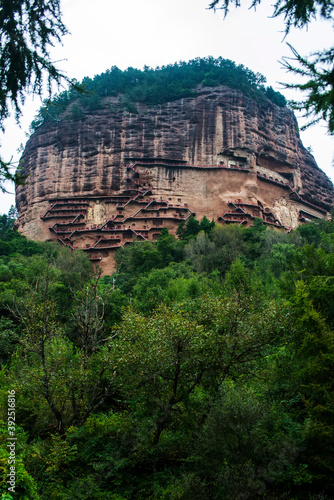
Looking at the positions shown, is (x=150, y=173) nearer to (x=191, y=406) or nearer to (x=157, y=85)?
(x=157, y=85)

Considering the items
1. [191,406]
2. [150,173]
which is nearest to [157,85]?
[150,173]

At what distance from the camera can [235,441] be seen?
9.30m

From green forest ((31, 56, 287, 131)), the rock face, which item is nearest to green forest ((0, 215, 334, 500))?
the rock face

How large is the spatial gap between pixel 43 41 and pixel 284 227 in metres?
51.3

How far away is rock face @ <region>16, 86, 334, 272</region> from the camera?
5034 cm

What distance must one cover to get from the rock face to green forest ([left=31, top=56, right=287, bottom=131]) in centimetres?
115

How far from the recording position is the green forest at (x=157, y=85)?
184ft

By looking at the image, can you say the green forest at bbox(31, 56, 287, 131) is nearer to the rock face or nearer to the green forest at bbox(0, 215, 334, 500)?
the rock face

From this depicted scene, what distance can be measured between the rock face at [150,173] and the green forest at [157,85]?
3.79 feet

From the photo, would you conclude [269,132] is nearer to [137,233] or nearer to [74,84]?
[137,233]

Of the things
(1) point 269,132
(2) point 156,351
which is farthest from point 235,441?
(1) point 269,132

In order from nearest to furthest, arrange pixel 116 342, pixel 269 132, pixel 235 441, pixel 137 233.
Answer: pixel 235 441 → pixel 116 342 → pixel 137 233 → pixel 269 132

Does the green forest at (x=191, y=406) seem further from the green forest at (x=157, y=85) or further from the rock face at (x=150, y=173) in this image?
the green forest at (x=157, y=85)

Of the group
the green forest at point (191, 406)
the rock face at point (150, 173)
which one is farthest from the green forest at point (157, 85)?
the green forest at point (191, 406)
